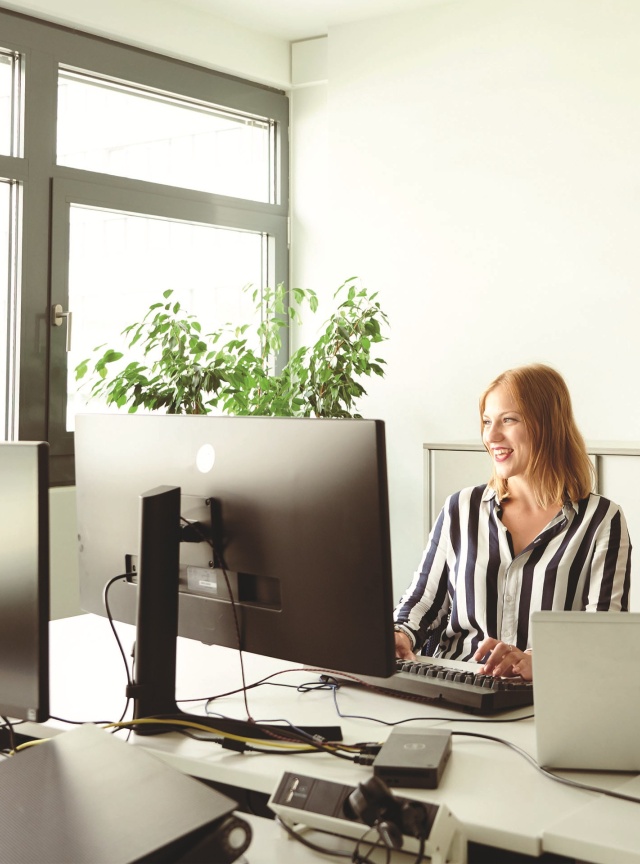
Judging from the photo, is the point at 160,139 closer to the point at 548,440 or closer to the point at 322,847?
the point at 548,440

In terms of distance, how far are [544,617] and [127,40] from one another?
3.38 meters

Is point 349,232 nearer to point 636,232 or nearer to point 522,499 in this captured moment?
point 636,232

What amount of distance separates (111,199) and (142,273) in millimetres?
360

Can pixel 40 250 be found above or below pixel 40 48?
below

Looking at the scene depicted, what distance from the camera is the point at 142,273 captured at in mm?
4195

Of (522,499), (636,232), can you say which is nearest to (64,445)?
(522,499)

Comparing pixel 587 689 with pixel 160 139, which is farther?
pixel 160 139

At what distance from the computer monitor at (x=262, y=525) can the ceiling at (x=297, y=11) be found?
9.52 ft

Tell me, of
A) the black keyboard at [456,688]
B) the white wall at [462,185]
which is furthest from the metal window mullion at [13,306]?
the black keyboard at [456,688]

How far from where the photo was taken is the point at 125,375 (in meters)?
3.68

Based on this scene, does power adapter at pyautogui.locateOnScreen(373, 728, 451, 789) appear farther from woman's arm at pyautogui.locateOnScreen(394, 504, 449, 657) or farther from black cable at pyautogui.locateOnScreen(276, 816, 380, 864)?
woman's arm at pyautogui.locateOnScreen(394, 504, 449, 657)

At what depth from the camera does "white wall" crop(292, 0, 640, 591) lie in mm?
3744

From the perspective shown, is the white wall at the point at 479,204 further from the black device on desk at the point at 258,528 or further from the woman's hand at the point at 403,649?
the black device on desk at the point at 258,528

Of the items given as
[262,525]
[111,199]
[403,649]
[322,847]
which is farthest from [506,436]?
[111,199]
